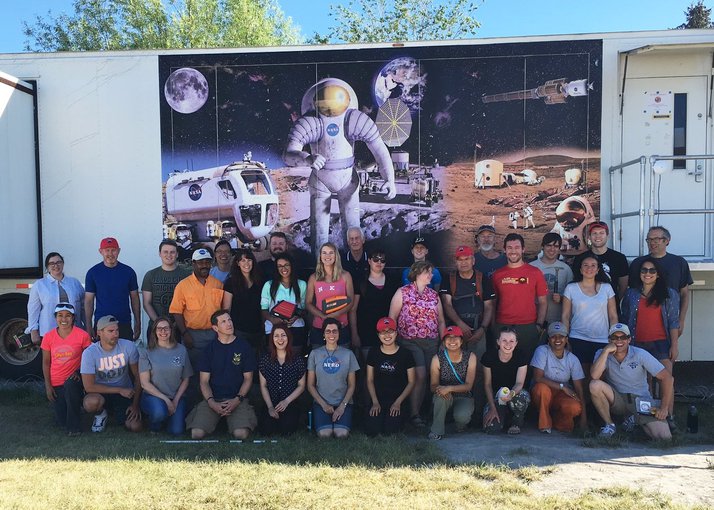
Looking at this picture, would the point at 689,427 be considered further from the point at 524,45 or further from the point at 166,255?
the point at 166,255

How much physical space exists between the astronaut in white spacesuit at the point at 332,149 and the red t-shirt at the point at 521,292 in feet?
5.31

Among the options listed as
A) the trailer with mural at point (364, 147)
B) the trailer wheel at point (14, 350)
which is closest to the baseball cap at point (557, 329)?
the trailer with mural at point (364, 147)

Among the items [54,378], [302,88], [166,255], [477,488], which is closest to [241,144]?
[302,88]

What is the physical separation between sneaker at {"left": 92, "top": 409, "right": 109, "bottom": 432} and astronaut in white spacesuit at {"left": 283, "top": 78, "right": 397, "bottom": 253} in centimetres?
265

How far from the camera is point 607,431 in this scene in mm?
4738

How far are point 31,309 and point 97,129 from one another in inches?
87.6

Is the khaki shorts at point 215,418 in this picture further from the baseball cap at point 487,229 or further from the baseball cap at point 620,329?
the baseball cap at point 620,329

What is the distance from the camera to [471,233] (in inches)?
241

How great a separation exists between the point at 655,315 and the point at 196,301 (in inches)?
170

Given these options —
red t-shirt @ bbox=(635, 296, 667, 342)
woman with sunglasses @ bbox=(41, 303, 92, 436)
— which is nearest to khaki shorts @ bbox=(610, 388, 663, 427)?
red t-shirt @ bbox=(635, 296, 667, 342)

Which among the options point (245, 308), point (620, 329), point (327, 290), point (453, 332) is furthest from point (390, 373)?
point (620, 329)

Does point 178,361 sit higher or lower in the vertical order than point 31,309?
lower

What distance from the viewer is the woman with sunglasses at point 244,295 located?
5453 mm

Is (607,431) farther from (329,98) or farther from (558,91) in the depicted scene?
(329,98)
